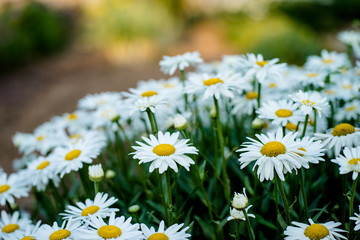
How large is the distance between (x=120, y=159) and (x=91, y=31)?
20.1 feet

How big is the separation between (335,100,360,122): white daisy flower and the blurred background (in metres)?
3.37

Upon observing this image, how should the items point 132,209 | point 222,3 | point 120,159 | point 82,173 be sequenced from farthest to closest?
point 222,3 < point 120,159 < point 82,173 < point 132,209

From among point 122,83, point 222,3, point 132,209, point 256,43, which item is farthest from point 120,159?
point 222,3

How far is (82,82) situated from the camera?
20.5 ft

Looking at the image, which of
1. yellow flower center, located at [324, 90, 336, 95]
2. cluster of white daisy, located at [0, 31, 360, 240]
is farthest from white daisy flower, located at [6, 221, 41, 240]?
yellow flower center, located at [324, 90, 336, 95]

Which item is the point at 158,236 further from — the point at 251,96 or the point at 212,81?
the point at 251,96

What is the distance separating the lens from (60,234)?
127cm

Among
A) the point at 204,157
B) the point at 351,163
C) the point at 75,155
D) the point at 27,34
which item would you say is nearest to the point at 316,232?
the point at 351,163

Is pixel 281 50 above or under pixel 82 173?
under

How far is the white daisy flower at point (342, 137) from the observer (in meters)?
1.45

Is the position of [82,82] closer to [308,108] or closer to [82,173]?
[82,173]

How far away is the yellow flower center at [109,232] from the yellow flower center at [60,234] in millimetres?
148

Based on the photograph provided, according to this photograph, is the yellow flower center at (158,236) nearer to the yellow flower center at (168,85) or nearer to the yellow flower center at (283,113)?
the yellow flower center at (283,113)

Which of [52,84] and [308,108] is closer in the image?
[308,108]
